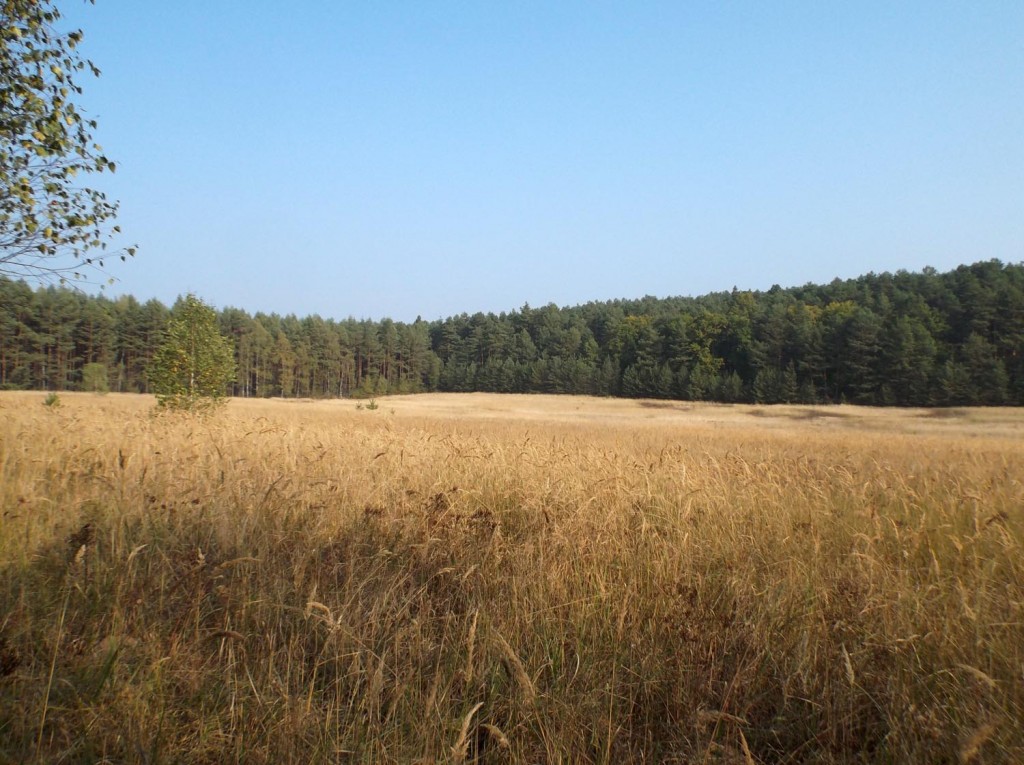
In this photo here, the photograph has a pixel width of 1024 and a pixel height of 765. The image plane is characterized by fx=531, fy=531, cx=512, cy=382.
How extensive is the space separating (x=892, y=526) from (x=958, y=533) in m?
0.43

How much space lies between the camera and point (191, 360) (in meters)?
13.6

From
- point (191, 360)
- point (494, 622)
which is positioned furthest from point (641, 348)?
→ point (494, 622)

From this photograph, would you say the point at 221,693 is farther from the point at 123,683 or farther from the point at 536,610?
the point at 536,610

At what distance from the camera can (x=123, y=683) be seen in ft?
6.86

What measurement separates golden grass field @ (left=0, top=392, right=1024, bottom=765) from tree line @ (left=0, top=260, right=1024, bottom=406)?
135ft

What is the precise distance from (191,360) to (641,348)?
68656mm

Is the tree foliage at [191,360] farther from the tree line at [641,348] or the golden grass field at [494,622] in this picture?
the tree line at [641,348]

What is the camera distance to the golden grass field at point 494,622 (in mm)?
1954

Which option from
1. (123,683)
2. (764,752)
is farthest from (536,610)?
(123,683)

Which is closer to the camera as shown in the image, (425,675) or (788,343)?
(425,675)

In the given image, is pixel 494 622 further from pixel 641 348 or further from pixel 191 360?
pixel 641 348

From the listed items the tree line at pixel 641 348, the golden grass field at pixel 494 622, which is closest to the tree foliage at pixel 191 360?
the golden grass field at pixel 494 622

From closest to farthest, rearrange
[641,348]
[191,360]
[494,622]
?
[494,622]
[191,360]
[641,348]

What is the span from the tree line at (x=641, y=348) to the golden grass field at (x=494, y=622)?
4124 centimetres
